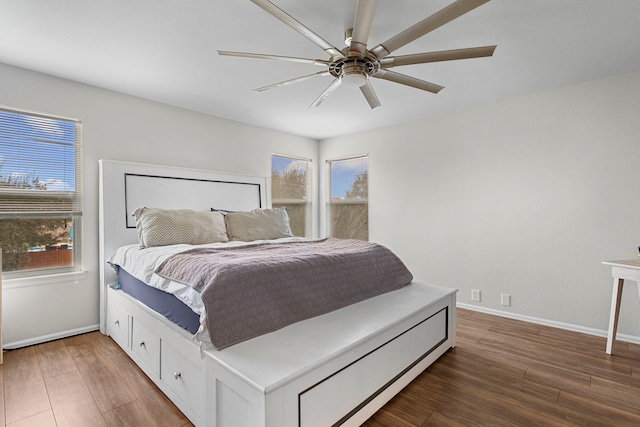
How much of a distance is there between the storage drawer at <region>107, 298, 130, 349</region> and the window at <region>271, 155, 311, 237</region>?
96.4 inches

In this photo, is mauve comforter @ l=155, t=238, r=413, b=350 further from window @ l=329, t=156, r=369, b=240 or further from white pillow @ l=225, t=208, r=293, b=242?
window @ l=329, t=156, r=369, b=240

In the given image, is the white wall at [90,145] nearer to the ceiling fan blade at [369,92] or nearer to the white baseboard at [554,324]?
the ceiling fan blade at [369,92]

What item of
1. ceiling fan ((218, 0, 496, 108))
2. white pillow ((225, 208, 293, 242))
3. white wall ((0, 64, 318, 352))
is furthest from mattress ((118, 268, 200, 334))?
ceiling fan ((218, 0, 496, 108))

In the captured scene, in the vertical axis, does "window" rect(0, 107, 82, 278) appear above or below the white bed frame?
above

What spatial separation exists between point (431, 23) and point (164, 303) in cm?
217

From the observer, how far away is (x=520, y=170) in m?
3.29

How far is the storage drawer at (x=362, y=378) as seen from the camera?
1.45 meters

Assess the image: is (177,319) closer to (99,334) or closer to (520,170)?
(99,334)

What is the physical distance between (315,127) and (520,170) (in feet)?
8.42

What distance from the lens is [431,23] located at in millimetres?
1512

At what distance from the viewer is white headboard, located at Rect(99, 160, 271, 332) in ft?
9.78

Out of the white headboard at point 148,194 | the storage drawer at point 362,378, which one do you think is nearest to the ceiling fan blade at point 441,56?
the storage drawer at point 362,378

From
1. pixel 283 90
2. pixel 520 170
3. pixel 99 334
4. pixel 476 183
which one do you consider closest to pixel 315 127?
pixel 283 90

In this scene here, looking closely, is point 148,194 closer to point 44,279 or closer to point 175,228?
point 175,228
